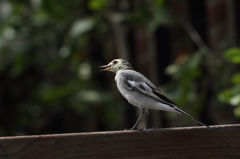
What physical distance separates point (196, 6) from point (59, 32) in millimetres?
2017

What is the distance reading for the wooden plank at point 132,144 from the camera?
2.02 metres

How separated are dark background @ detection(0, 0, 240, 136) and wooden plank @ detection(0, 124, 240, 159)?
2091 millimetres

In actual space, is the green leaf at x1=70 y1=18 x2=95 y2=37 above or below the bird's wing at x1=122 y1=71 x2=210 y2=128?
above

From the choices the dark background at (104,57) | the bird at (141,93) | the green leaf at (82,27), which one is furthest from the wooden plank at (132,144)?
the green leaf at (82,27)

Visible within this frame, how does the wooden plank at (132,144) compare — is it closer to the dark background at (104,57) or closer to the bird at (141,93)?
the bird at (141,93)

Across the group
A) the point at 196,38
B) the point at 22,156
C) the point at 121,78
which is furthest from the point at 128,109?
the point at 22,156

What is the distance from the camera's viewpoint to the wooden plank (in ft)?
6.64

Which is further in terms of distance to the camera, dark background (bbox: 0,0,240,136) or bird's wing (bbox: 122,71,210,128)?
dark background (bbox: 0,0,240,136)

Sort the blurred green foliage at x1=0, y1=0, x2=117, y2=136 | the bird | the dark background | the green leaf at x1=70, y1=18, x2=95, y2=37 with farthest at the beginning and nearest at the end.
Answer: the blurred green foliage at x1=0, y1=0, x2=117, y2=136
the green leaf at x1=70, y1=18, x2=95, y2=37
the dark background
the bird

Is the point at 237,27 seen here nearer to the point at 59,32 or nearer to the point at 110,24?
the point at 110,24

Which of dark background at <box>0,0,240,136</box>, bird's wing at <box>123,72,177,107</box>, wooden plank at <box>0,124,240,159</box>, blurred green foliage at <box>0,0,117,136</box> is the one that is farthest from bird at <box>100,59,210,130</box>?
blurred green foliage at <box>0,0,117,136</box>

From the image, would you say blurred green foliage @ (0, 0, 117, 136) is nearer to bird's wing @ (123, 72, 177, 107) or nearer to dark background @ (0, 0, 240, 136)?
dark background @ (0, 0, 240, 136)

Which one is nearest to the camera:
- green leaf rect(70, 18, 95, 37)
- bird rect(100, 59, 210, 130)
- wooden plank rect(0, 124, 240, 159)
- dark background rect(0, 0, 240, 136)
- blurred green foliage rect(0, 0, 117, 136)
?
wooden plank rect(0, 124, 240, 159)

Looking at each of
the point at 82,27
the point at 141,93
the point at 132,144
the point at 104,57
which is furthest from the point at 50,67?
the point at 132,144
